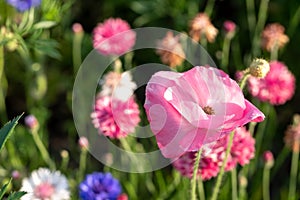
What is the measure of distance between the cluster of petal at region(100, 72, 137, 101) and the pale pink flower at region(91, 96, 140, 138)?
0.02m

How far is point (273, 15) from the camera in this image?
6.79 feet

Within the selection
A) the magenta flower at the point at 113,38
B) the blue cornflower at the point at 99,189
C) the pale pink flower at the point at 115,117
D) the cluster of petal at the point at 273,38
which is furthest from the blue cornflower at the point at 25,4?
the cluster of petal at the point at 273,38

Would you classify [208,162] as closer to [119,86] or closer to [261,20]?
[119,86]

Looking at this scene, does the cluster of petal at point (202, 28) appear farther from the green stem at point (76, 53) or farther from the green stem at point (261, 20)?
the green stem at point (76, 53)

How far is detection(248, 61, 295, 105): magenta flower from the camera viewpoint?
1435mm

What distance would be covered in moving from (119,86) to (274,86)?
0.32 meters

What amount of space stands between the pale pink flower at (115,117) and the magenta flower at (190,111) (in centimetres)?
33

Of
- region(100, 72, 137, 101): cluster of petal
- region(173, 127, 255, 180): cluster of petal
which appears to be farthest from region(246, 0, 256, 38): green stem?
region(173, 127, 255, 180): cluster of petal

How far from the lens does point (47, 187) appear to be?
1396mm

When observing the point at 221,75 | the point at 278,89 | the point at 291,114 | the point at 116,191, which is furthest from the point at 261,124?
the point at 221,75

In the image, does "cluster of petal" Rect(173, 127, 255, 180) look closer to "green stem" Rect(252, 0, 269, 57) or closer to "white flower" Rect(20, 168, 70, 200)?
"white flower" Rect(20, 168, 70, 200)

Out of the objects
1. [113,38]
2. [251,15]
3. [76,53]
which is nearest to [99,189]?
[113,38]

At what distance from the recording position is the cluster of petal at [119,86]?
1374 millimetres

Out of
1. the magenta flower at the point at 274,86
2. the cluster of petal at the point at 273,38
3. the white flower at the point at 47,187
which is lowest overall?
the white flower at the point at 47,187
